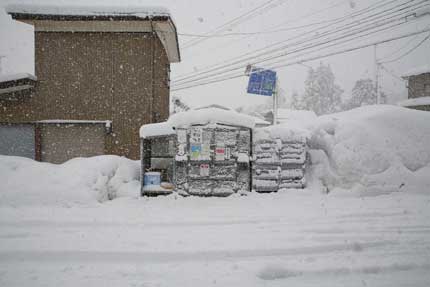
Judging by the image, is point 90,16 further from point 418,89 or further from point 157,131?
point 418,89

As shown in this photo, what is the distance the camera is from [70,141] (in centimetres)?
1336

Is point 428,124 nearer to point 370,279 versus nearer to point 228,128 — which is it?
point 228,128

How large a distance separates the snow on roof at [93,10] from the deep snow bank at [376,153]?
9216mm

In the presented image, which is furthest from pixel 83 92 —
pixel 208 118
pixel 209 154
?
pixel 209 154

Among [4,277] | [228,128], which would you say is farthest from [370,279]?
[228,128]

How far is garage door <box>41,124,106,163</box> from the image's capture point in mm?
→ 13289

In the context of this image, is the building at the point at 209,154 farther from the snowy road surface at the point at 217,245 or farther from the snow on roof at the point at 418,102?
the snow on roof at the point at 418,102

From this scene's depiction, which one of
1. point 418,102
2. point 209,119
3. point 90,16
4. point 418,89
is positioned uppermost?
point 90,16

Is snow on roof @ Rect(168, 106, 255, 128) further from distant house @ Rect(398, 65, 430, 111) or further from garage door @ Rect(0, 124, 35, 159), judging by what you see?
distant house @ Rect(398, 65, 430, 111)

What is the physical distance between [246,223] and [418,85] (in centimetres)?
3153

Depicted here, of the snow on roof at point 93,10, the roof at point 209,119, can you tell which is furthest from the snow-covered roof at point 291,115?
the roof at point 209,119

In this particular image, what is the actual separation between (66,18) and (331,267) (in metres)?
14.4

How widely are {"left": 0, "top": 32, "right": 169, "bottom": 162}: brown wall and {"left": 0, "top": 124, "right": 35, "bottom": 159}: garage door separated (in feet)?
1.40

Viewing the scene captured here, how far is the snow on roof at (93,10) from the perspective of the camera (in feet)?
42.3
